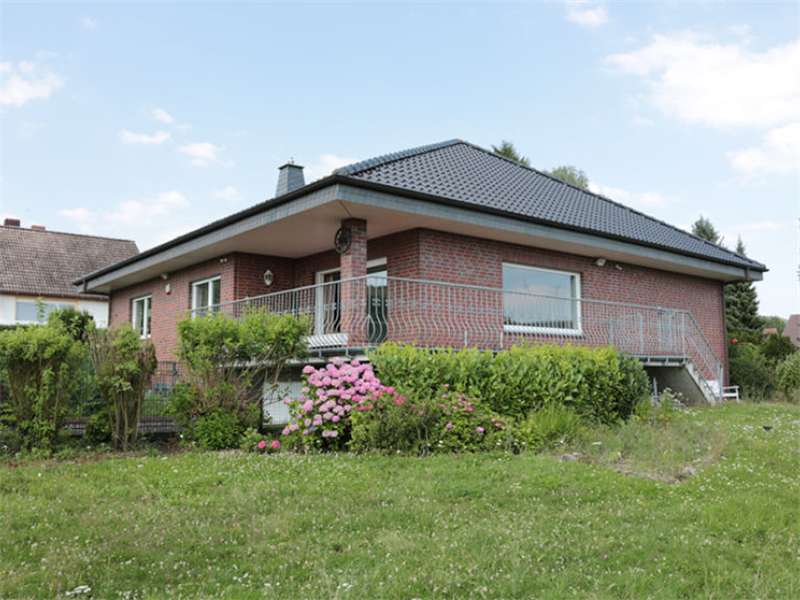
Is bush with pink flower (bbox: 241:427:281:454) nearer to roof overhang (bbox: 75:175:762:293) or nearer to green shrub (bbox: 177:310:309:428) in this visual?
green shrub (bbox: 177:310:309:428)

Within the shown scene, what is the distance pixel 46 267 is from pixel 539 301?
92.5 feet

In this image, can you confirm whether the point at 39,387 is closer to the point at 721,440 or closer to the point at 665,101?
the point at 721,440

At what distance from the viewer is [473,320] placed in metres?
12.3

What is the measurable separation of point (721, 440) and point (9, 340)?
865cm

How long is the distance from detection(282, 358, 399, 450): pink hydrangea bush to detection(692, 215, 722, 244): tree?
3461cm

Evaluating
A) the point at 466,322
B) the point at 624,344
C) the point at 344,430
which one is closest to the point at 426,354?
the point at 344,430

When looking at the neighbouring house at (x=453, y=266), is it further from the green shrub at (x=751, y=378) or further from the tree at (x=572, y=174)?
the tree at (x=572, y=174)

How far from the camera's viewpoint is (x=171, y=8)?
11.4m

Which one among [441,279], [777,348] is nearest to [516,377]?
[441,279]

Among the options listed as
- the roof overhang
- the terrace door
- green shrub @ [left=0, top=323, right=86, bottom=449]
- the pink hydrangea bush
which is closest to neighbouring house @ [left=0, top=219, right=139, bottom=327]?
the roof overhang

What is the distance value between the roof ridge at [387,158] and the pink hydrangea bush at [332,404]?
3216mm

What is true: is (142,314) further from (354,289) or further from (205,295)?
(354,289)

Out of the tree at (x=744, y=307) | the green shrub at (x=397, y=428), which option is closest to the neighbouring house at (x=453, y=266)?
the green shrub at (x=397, y=428)

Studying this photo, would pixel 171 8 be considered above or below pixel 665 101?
above
